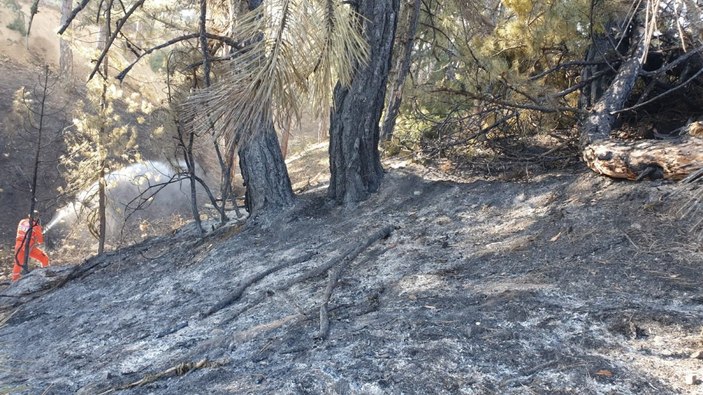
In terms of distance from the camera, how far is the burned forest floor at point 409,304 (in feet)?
8.16

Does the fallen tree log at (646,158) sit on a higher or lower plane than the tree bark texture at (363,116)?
lower

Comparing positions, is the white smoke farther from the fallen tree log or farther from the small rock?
the small rock

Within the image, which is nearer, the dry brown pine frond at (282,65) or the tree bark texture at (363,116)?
the dry brown pine frond at (282,65)

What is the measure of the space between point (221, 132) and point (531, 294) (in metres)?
1.96

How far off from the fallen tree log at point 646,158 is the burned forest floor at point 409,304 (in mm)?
106

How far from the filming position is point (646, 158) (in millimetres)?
4047

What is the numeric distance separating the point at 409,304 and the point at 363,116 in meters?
2.66

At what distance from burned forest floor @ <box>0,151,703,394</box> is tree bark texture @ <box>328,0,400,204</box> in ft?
0.88

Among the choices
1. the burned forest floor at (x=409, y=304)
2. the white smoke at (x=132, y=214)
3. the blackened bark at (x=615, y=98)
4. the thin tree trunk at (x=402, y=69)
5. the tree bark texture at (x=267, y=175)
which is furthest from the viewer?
the white smoke at (x=132, y=214)

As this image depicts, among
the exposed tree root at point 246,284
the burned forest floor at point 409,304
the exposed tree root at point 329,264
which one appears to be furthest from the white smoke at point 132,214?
the exposed tree root at point 329,264

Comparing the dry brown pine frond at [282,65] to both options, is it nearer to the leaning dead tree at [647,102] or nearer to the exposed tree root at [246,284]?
the exposed tree root at [246,284]

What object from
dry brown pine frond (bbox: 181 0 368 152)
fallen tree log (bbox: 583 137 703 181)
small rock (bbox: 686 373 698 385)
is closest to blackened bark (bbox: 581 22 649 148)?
fallen tree log (bbox: 583 137 703 181)

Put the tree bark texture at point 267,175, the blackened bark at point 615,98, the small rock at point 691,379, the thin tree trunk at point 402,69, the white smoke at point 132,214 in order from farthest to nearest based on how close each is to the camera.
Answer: the white smoke at point 132,214 → the thin tree trunk at point 402,69 → the tree bark texture at point 267,175 → the blackened bark at point 615,98 → the small rock at point 691,379

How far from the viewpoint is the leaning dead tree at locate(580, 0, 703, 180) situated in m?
3.96
